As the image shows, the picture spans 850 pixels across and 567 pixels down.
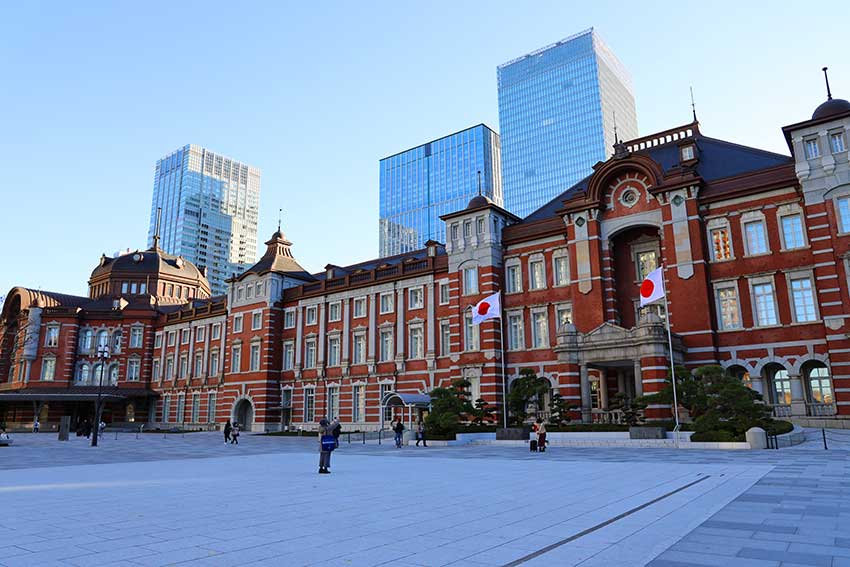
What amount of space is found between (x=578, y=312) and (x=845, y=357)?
44.9ft

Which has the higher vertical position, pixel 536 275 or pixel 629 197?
pixel 629 197

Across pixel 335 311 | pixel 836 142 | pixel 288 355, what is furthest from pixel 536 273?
pixel 288 355

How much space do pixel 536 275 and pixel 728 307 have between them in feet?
39.4

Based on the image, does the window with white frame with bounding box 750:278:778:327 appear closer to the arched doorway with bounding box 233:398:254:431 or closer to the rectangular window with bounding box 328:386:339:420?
the rectangular window with bounding box 328:386:339:420

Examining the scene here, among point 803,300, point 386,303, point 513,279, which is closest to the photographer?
Result: point 803,300

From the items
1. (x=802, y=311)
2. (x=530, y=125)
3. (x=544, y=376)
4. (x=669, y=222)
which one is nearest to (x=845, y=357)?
(x=802, y=311)

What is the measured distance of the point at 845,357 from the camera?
92.0 ft

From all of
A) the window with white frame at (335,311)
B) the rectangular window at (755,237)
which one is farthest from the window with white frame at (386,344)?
the rectangular window at (755,237)

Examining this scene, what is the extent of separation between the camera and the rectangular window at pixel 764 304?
102 ft

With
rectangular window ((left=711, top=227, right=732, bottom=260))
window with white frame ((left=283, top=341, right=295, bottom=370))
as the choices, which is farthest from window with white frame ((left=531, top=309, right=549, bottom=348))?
window with white frame ((left=283, top=341, right=295, bottom=370))

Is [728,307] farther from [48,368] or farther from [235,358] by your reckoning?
[48,368]

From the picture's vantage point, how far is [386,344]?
48438 mm

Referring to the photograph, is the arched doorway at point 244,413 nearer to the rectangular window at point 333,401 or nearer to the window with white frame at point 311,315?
the window with white frame at point 311,315

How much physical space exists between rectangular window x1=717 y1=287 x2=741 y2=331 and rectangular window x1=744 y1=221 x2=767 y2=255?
2408 millimetres
